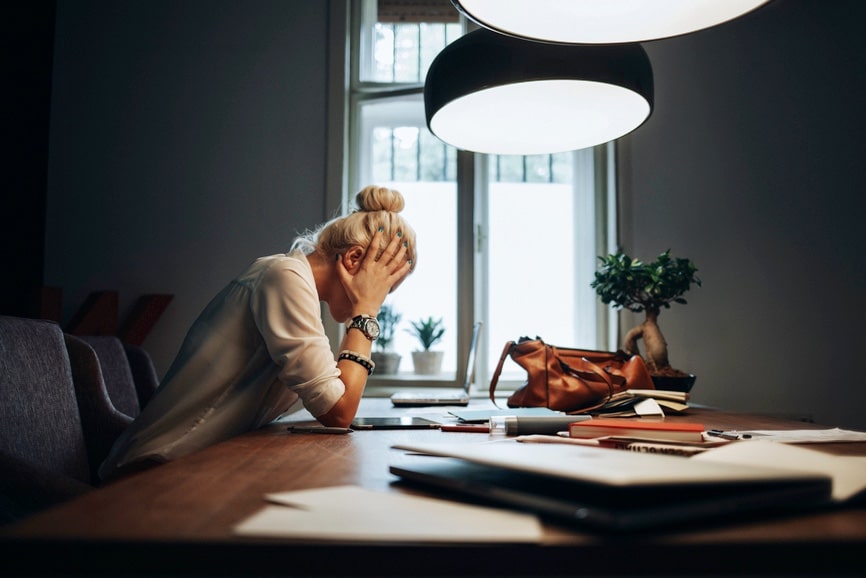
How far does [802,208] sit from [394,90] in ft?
6.74

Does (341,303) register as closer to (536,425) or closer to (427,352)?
(536,425)

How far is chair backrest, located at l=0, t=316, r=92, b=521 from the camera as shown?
3.50ft

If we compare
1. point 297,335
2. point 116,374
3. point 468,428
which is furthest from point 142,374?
point 468,428

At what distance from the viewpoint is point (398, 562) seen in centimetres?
46

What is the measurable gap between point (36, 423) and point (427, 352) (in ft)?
6.90

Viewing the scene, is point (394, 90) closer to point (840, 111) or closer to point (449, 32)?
point (449, 32)

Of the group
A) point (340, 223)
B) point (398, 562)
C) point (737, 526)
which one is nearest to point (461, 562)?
point (398, 562)

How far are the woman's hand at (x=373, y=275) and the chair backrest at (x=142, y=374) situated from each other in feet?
4.09

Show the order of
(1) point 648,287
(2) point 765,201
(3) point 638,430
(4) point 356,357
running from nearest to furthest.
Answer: (3) point 638,430
(4) point 356,357
(1) point 648,287
(2) point 765,201

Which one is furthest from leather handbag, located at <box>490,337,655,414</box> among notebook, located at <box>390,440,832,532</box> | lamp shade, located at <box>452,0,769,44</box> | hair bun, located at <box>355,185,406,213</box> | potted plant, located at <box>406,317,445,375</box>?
potted plant, located at <box>406,317,445,375</box>

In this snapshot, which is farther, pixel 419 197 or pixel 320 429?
pixel 419 197

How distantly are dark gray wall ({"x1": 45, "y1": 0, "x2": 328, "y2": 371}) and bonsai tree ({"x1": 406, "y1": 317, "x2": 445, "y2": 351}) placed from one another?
72cm

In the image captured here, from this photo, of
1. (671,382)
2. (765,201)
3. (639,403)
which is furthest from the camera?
(765,201)

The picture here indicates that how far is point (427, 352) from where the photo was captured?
327 cm
